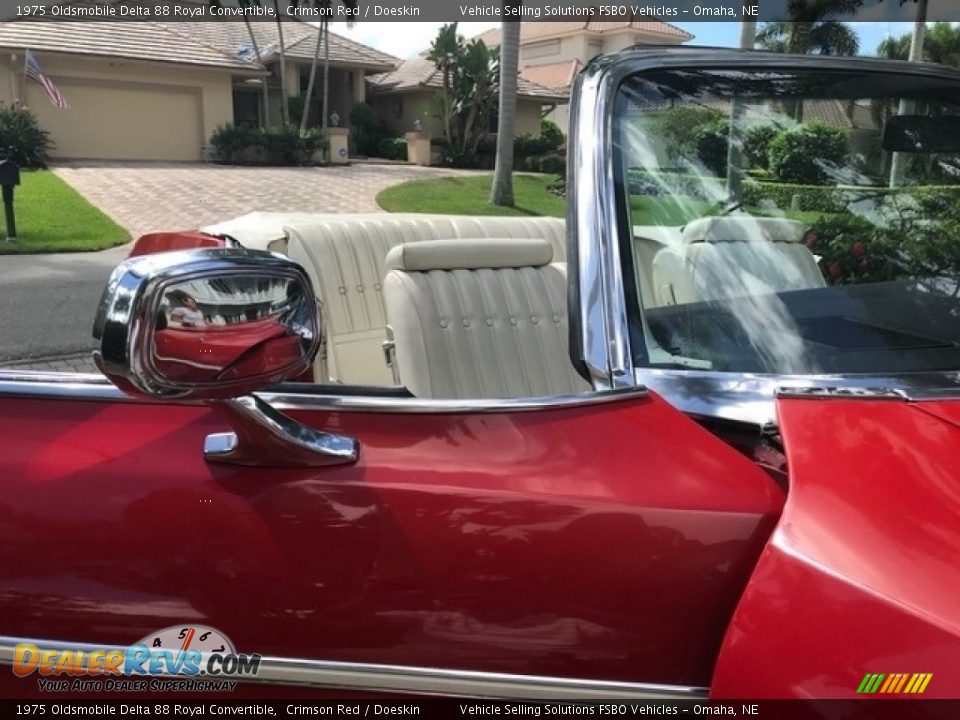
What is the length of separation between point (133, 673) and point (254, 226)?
2542 millimetres

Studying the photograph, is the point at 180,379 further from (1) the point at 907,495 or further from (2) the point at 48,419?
(1) the point at 907,495

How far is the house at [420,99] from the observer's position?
3066 centimetres

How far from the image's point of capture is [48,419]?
1.25 metres

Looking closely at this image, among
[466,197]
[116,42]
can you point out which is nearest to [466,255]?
[466,197]

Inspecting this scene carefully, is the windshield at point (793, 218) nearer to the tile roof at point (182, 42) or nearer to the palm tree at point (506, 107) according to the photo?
the palm tree at point (506, 107)

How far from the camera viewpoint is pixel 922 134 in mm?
1950

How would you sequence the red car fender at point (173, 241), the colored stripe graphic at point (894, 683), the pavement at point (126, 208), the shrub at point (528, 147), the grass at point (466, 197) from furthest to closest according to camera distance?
1. the shrub at point (528, 147)
2. the grass at point (466, 197)
3. the pavement at point (126, 208)
4. the red car fender at point (173, 241)
5. the colored stripe graphic at point (894, 683)

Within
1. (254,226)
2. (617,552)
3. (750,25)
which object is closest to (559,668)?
(617,552)

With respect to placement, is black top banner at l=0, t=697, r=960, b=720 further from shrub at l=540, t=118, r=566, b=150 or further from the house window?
the house window

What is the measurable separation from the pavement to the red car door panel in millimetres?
736

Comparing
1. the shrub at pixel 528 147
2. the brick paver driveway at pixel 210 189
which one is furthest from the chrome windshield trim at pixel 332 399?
the shrub at pixel 528 147

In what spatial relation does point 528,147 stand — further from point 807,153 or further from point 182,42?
point 807,153

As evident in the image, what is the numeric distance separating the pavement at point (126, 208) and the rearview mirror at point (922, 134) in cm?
193

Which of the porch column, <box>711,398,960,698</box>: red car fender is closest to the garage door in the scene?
the porch column
